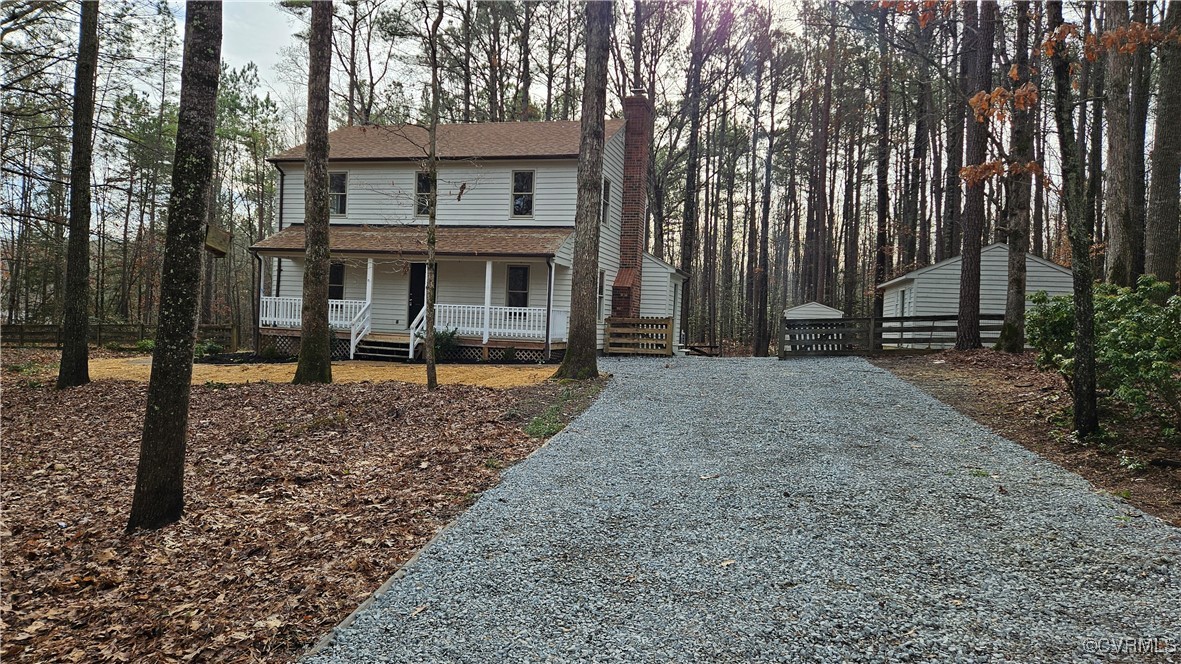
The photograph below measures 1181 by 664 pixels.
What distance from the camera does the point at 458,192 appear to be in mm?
18750

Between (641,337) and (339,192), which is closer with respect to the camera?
(641,337)

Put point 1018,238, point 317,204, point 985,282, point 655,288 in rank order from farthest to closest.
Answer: point 655,288
point 985,282
point 1018,238
point 317,204

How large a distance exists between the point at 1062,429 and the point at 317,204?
39.0ft

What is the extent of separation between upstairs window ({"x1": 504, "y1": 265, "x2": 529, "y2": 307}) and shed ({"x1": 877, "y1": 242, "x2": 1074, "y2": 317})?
1353 centimetres

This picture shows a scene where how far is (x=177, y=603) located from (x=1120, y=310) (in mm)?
8888

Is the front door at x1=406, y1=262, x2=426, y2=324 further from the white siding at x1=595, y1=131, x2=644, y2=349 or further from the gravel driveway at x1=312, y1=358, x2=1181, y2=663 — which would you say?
the gravel driveway at x1=312, y1=358, x2=1181, y2=663

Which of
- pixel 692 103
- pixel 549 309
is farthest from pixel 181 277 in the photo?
pixel 692 103

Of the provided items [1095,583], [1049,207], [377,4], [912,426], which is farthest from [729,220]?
[1095,583]

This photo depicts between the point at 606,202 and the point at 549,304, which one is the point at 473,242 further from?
the point at 606,202

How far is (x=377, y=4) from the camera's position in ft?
41.4

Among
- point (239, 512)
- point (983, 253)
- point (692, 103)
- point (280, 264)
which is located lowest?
point (239, 512)

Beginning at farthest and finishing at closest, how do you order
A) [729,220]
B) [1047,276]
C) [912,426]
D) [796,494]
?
1. [729,220]
2. [1047,276]
3. [912,426]
4. [796,494]

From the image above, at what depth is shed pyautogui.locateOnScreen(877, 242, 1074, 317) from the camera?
789 inches

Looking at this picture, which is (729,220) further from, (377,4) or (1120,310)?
(1120,310)
